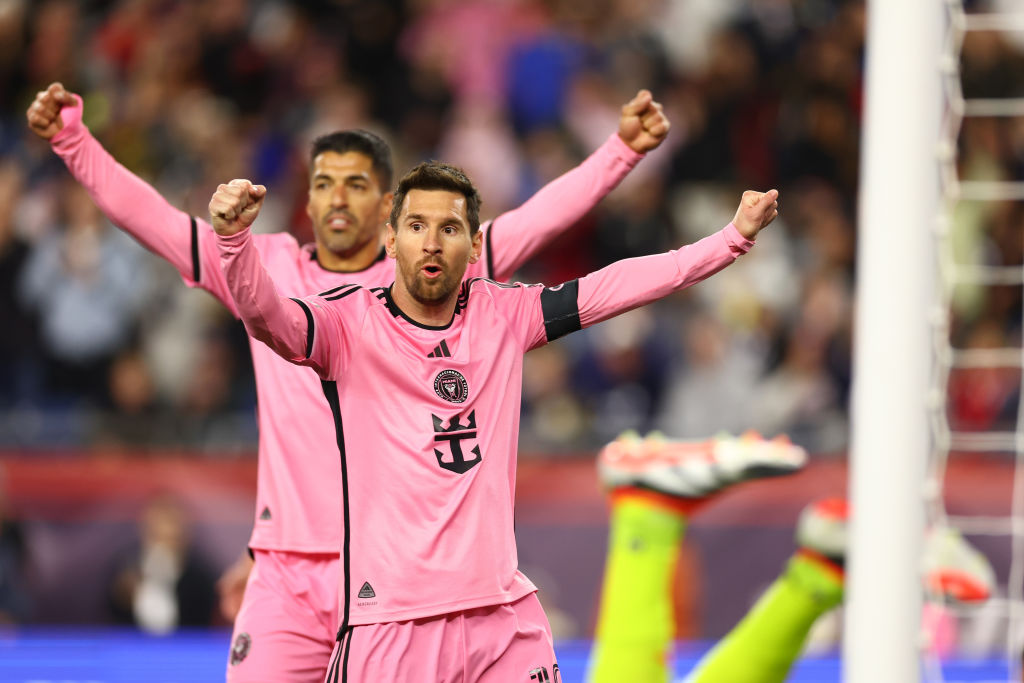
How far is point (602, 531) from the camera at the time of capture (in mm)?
7395

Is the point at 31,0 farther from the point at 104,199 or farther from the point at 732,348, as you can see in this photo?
the point at 104,199

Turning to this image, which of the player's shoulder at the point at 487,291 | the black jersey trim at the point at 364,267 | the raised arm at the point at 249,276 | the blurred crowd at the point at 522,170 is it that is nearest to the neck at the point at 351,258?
the black jersey trim at the point at 364,267

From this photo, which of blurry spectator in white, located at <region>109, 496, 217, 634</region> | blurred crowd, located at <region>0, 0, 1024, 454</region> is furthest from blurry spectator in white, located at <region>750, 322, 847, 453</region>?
blurry spectator in white, located at <region>109, 496, 217, 634</region>

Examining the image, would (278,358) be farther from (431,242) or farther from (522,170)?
(522,170)

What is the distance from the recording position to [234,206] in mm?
3203

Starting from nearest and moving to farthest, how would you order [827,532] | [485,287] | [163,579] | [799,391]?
[485,287] < [827,532] < [163,579] < [799,391]

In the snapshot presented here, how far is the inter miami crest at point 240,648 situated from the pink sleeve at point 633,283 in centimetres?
117

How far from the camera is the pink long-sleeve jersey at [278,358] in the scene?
4.16 meters

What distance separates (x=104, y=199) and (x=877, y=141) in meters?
2.27

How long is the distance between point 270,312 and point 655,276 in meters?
0.96

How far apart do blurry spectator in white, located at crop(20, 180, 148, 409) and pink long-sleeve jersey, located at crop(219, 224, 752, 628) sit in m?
5.17

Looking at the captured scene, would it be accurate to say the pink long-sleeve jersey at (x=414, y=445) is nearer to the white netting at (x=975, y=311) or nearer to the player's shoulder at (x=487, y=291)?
the player's shoulder at (x=487, y=291)

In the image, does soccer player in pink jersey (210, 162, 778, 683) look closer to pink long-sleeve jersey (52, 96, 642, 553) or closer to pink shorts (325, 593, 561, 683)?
pink shorts (325, 593, 561, 683)

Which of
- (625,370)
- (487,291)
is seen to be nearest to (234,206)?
(487,291)
